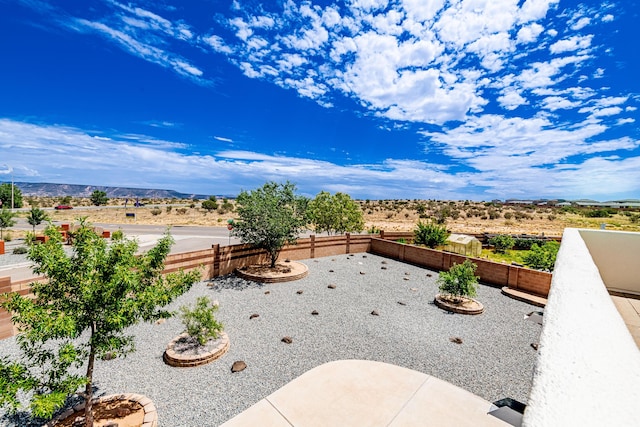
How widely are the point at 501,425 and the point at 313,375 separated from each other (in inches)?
149

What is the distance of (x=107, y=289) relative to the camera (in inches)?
186

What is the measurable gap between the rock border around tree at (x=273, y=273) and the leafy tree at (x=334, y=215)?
26.8ft

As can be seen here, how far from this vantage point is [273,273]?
15.0 m

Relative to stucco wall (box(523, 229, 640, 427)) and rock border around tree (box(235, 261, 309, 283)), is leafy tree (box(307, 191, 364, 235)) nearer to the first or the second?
rock border around tree (box(235, 261, 309, 283))

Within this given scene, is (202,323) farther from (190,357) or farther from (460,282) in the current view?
(460,282)

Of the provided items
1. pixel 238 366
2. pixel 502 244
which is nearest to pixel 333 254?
pixel 238 366

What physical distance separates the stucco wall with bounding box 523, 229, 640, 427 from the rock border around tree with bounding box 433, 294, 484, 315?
33.0ft

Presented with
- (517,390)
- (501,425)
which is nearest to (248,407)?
(501,425)

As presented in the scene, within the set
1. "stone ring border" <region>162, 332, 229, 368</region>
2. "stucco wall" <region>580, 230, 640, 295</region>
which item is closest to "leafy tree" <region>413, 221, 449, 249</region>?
"stucco wall" <region>580, 230, 640, 295</region>

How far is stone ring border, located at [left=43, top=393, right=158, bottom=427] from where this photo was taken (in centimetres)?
524

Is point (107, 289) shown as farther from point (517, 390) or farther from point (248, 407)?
point (517, 390)

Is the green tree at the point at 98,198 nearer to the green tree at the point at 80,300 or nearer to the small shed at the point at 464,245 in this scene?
the small shed at the point at 464,245

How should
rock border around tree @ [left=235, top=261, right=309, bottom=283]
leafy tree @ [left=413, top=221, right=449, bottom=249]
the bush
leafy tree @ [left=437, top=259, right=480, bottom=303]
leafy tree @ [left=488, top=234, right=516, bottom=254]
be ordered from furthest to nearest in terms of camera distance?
leafy tree @ [left=488, top=234, right=516, bottom=254]
leafy tree @ [left=413, top=221, right=449, bottom=249]
rock border around tree @ [left=235, top=261, right=309, bottom=283]
leafy tree @ [left=437, top=259, right=480, bottom=303]
the bush

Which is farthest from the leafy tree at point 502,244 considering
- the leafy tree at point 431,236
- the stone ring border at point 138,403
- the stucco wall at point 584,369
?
the stone ring border at point 138,403
